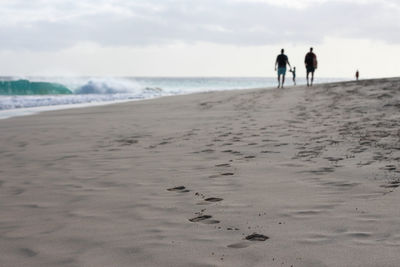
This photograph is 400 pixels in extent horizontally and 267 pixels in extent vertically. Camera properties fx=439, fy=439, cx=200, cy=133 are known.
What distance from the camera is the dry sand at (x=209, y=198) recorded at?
270 cm

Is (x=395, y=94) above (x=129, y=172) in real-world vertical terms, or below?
above

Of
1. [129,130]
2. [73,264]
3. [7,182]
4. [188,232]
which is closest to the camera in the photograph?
[73,264]

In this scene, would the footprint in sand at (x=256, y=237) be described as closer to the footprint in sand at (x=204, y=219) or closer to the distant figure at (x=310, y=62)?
the footprint in sand at (x=204, y=219)

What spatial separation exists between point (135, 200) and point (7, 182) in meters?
1.86

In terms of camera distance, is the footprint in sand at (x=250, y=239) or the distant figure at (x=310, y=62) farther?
the distant figure at (x=310, y=62)

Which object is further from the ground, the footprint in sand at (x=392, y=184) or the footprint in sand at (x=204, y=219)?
the footprint in sand at (x=392, y=184)

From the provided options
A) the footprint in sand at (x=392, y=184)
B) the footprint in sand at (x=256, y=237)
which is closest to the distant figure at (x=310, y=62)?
the footprint in sand at (x=392, y=184)

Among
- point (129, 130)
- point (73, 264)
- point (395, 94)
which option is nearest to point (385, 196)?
point (73, 264)

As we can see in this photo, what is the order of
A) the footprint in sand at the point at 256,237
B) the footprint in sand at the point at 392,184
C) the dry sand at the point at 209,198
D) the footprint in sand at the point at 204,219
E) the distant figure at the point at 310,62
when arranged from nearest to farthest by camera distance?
the dry sand at the point at 209,198
the footprint in sand at the point at 256,237
the footprint in sand at the point at 204,219
the footprint in sand at the point at 392,184
the distant figure at the point at 310,62

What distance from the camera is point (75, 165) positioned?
5.66 meters

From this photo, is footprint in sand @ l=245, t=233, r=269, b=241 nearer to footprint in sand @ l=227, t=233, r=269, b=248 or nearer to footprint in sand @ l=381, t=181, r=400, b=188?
footprint in sand @ l=227, t=233, r=269, b=248

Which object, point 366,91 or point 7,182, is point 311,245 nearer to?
point 7,182

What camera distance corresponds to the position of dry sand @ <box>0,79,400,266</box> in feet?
8.86

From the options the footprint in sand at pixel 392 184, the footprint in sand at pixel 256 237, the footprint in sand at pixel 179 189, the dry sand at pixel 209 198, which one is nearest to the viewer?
the dry sand at pixel 209 198
